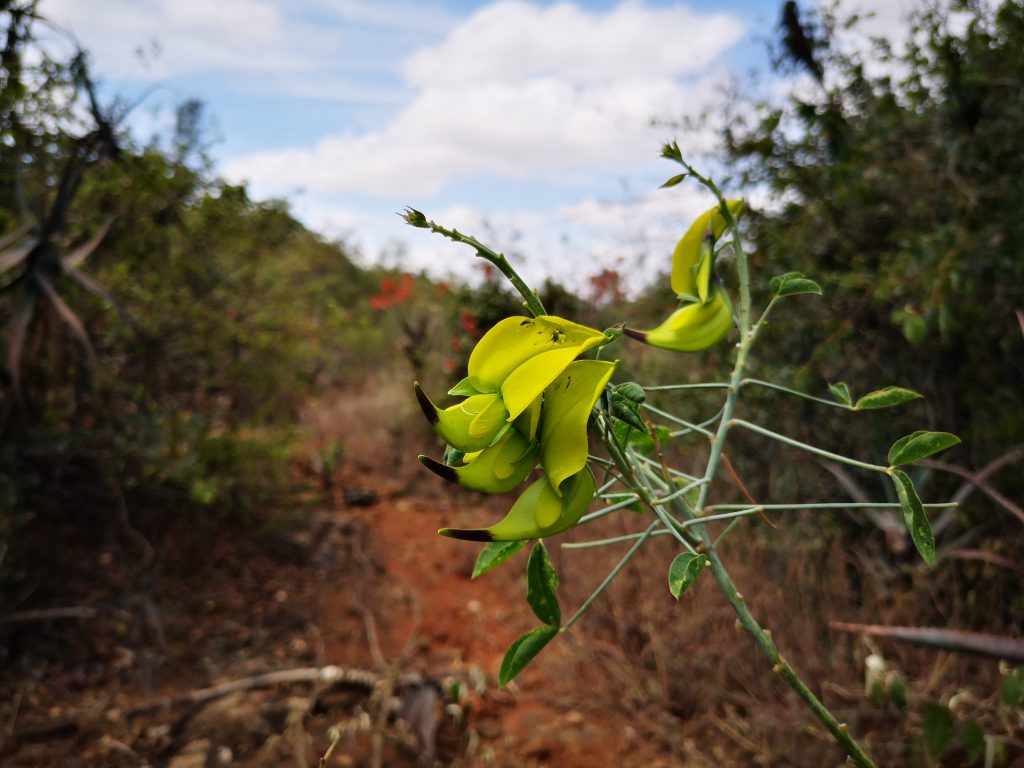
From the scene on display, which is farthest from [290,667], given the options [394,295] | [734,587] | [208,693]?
[394,295]

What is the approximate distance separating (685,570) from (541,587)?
0.45 ft

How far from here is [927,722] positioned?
1091mm

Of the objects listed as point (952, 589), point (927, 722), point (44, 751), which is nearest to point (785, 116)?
point (952, 589)

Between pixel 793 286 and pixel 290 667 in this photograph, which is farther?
pixel 290 667

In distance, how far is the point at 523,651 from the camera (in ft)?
2.02

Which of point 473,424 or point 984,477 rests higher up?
point 473,424

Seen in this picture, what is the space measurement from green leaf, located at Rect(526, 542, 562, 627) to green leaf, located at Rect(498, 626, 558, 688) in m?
0.01

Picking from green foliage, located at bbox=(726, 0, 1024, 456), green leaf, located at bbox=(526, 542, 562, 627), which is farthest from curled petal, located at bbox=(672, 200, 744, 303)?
green foliage, located at bbox=(726, 0, 1024, 456)

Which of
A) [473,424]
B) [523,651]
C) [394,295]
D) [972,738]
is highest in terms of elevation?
[394,295]

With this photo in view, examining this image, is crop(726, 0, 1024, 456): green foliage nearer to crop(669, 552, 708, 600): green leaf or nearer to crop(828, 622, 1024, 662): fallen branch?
crop(828, 622, 1024, 662): fallen branch

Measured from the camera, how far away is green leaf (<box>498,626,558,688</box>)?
60 cm

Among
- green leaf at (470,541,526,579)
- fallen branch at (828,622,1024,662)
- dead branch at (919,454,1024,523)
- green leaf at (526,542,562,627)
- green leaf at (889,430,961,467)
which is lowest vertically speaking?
fallen branch at (828,622,1024,662)

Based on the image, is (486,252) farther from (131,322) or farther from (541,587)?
(131,322)

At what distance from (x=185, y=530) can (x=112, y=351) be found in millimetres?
901
